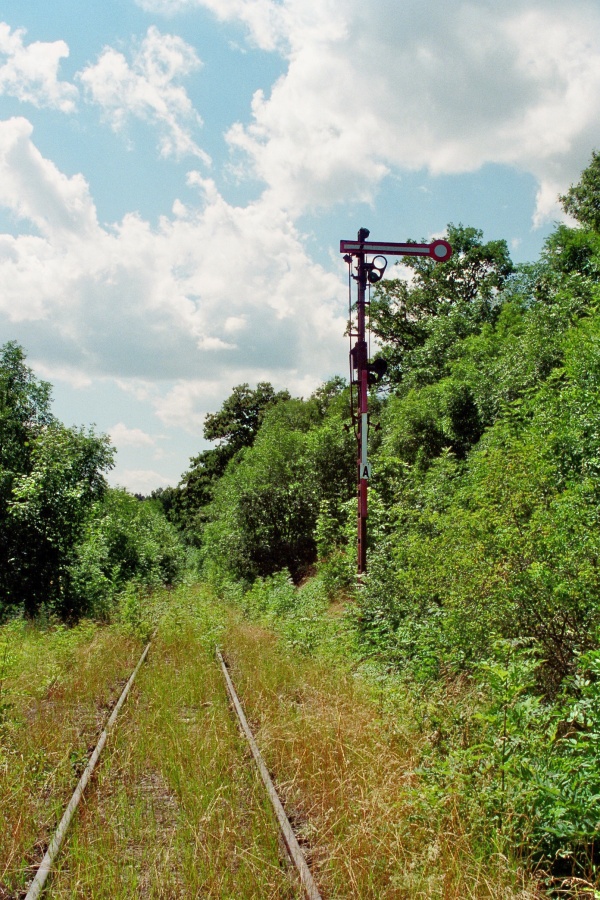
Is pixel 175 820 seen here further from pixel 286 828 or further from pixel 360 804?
pixel 360 804

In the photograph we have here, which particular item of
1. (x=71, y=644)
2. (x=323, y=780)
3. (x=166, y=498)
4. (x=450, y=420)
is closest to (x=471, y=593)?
(x=323, y=780)

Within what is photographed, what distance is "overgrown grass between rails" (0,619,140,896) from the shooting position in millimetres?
4383

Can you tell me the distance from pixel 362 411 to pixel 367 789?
8.05 meters

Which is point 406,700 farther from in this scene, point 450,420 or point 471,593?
point 450,420

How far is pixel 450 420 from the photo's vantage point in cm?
1872

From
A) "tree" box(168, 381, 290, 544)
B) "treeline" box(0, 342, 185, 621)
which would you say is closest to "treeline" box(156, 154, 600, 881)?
"treeline" box(0, 342, 185, 621)

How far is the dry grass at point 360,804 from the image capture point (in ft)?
11.4

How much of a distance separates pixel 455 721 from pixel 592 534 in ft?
6.23

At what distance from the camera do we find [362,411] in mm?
12023

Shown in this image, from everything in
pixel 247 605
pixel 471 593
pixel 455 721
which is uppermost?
pixel 471 593

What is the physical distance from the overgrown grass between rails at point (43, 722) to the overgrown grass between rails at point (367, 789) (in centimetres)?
176

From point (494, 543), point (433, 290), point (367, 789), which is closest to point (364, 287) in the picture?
point (494, 543)

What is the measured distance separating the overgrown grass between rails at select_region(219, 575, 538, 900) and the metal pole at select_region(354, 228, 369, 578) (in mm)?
2848

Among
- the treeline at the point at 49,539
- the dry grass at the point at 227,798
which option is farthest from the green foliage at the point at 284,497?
the dry grass at the point at 227,798
